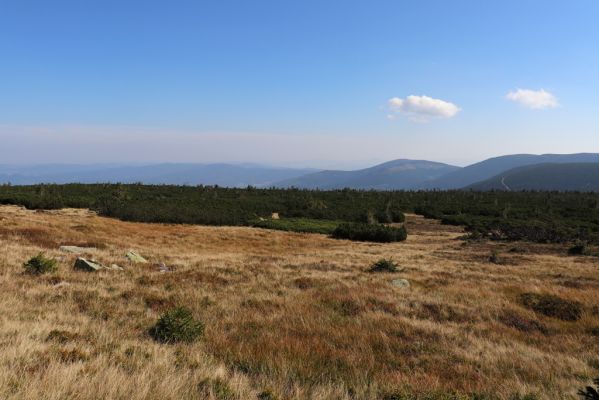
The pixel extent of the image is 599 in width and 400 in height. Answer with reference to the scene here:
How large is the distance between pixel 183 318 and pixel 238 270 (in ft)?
31.4

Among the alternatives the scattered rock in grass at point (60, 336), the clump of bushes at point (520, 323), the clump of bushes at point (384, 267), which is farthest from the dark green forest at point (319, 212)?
the scattered rock in grass at point (60, 336)

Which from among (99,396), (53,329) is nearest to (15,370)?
(99,396)

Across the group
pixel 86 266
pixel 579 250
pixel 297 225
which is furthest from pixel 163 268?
pixel 579 250

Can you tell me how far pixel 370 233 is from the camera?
3962 centimetres

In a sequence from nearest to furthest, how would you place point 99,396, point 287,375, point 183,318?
point 99,396 < point 287,375 < point 183,318

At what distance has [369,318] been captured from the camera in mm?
10820

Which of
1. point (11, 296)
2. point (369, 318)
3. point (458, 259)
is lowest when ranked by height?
point (458, 259)

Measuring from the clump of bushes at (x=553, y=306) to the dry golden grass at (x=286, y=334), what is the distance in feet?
1.38

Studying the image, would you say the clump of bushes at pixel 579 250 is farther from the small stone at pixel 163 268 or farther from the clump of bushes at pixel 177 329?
the clump of bushes at pixel 177 329

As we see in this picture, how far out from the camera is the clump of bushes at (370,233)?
38.5 meters

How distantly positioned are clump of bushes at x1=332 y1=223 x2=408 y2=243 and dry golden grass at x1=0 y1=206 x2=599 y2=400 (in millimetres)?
17978

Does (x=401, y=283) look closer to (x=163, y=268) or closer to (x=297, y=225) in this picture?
(x=163, y=268)

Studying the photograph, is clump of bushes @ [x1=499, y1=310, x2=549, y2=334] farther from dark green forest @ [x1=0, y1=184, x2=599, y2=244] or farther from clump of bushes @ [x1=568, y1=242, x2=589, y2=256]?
dark green forest @ [x1=0, y1=184, x2=599, y2=244]

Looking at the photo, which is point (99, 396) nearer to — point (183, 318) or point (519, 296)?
point (183, 318)
